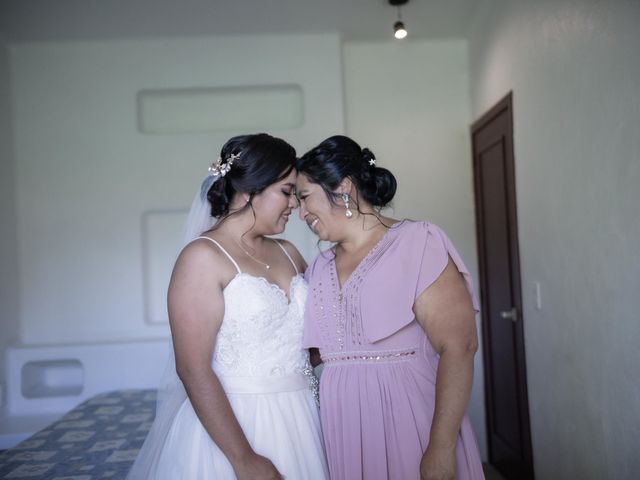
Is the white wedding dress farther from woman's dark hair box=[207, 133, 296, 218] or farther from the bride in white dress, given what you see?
woman's dark hair box=[207, 133, 296, 218]

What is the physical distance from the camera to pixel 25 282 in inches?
152

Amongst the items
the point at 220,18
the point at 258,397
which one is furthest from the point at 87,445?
the point at 220,18

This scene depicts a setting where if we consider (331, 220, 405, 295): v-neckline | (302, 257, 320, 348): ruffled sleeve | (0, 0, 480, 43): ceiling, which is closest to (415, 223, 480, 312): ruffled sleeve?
(331, 220, 405, 295): v-neckline

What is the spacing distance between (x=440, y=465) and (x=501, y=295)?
7.25 ft

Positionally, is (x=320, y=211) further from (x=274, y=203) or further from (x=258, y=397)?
(x=258, y=397)

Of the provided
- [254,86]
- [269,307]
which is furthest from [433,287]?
[254,86]

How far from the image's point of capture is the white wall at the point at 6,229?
11.9ft

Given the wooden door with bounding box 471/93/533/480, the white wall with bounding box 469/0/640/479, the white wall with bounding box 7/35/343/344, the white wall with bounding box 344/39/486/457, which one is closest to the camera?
the white wall with bounding box 469/0/640/479

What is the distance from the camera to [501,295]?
11.1 ft

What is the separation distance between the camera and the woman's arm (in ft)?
4.38

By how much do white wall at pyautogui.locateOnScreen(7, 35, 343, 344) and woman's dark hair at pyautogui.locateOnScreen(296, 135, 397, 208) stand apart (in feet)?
7.21

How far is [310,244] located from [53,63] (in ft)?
7.08

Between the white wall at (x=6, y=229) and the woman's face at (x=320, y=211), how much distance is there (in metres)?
2.79

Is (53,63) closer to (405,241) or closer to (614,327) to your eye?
(405,241)
